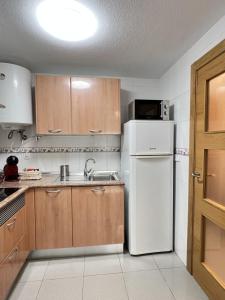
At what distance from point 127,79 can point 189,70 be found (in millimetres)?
978

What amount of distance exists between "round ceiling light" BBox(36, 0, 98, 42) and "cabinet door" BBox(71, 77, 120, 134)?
67 centimetres

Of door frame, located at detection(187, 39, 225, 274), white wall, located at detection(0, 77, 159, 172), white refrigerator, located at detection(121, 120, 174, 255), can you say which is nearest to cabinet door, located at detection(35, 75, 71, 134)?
white wall, located at detection(0, 77, 159, 172)

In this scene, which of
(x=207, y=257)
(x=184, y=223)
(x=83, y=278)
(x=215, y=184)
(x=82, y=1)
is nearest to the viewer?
(x=82, y=1)

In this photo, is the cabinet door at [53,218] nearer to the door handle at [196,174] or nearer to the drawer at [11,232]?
the drawer at [11,232]

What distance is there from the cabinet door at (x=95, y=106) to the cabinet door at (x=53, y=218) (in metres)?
0.77

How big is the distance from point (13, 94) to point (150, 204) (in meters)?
1.96

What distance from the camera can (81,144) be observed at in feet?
8.67

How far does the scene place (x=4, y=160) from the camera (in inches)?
99.7

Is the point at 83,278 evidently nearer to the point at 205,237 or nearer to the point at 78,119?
the point at 205,237

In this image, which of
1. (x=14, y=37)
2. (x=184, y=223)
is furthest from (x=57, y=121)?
(x=184, y=223)

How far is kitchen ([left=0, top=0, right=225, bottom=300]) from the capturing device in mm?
1672

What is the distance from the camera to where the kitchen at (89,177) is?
5.49ft

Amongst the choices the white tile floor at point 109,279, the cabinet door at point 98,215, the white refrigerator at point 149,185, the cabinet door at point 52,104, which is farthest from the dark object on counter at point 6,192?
the white refrigerator at point 149,185

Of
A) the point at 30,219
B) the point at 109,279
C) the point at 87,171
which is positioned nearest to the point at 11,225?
the point at 30,219
